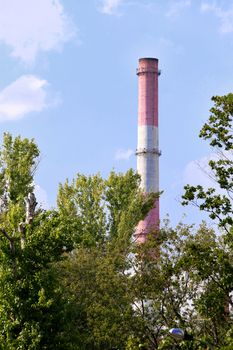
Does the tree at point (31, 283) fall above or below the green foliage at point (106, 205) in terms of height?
below

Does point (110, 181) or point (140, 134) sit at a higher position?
point (140, 134)

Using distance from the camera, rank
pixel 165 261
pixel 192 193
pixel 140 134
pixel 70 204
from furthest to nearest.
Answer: pixel 140 134
pixel 70 204
pixel 165 261
pixel 192 193

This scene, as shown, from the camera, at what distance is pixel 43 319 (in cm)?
2762

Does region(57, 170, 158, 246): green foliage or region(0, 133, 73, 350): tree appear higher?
region(57, 170, 158, 246): green foliage

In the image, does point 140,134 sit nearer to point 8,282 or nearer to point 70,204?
point 70,204

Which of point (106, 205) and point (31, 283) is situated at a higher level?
point (106, 205)

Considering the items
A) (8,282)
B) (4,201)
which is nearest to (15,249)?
(8,282)

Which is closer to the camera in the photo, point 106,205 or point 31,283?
point 31,283

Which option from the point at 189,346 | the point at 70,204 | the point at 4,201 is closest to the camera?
the point at 189,346

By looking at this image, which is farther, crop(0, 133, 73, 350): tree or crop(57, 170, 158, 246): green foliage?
crop(57, 170, 158, 246): green foliage

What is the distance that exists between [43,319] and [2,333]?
134 cm

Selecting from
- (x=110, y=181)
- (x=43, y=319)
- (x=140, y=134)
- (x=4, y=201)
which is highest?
(x=140, y=134)

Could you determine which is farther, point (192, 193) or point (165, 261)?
point (165, 261)

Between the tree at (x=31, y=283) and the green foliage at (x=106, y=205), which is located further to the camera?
the green foliage at (x=106, y=205)
